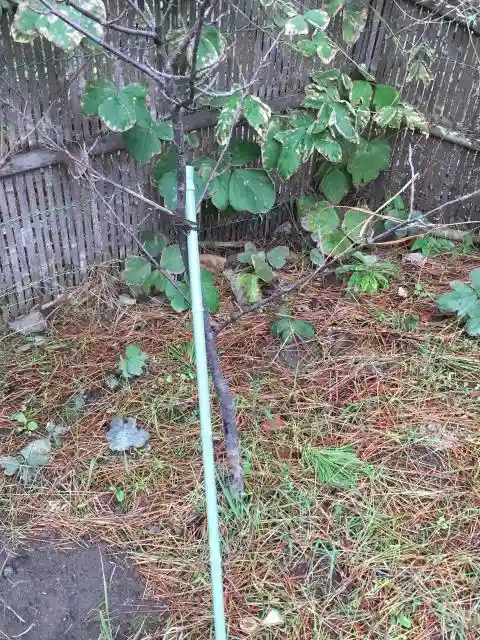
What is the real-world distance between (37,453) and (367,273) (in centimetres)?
155

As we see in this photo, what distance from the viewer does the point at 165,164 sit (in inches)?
103

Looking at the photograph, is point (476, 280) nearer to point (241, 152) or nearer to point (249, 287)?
point (249, 287)

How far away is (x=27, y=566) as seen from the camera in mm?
1826

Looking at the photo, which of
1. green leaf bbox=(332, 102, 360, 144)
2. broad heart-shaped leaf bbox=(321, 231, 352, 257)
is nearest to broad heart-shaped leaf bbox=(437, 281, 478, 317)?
broad heart-shaped leaf bbox=(321, 231, 352, 257)

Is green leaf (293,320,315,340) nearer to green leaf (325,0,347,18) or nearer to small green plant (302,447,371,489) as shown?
small green plant (302,447,371,489)

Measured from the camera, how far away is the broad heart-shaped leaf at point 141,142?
→ 2.44m

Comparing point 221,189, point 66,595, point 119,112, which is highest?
point 119,112

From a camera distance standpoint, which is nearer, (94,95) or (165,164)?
(94,95)

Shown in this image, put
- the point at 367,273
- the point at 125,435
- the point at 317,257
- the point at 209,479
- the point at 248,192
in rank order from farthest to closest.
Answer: the point at 317,257 < the point at 367,273 < the point at 248,192 < the point at 125,435 < the point at 209,479

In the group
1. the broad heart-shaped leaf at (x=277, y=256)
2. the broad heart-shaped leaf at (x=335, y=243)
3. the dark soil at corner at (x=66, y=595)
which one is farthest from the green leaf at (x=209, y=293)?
the dark soil at corner at (x=66, y=595)

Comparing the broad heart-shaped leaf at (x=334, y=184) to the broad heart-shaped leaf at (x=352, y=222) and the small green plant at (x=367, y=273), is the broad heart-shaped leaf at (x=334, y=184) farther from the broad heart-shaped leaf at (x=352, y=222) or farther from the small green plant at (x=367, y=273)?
the small green plant at (x=367, y=273)

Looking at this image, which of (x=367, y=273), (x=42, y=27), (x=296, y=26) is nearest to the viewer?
(x=42, y=27)

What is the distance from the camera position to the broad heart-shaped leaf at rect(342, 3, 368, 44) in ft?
9.05

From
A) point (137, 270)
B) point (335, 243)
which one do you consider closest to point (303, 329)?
point (335, 243)
